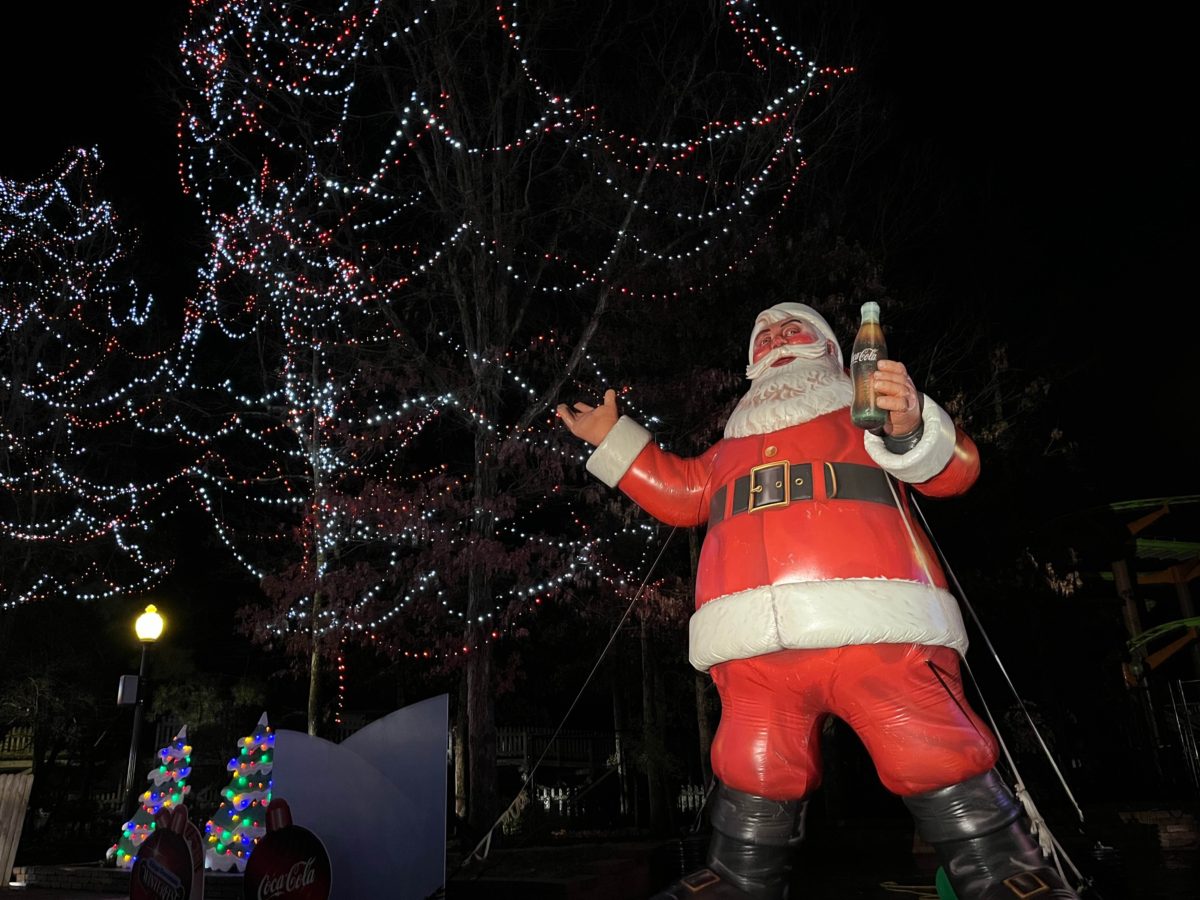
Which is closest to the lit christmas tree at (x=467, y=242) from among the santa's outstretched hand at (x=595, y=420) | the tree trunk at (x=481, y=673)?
the tree trunk at (x=481, y=673)

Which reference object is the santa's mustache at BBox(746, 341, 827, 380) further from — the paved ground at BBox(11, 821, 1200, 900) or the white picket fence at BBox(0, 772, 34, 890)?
the white picket fence at BBox(0, 772, 34, 890)

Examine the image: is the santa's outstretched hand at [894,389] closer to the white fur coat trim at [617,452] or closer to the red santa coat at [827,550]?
the red santa coat at [827,550]

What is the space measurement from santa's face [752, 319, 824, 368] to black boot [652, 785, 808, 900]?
73.5 inches

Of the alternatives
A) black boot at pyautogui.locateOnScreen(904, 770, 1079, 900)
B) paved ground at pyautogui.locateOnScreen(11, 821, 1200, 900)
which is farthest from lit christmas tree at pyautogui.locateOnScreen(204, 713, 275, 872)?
black boot at pyautogui.locateOnScreen(904, 770, 1079, 900)

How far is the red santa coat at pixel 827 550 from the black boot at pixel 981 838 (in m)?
0.52

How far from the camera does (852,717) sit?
338cm

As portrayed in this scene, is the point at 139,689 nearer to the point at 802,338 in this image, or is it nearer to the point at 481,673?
the point at 481,673

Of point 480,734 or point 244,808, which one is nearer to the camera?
point 244,808

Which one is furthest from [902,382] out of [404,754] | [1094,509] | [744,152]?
[1094,509]

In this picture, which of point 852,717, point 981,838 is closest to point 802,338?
point 852,717

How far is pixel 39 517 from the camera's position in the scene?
14.5 meters

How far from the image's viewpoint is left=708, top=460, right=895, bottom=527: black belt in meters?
3.63

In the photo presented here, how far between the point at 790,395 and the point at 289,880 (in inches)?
110

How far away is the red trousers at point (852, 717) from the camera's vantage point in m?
3.19
